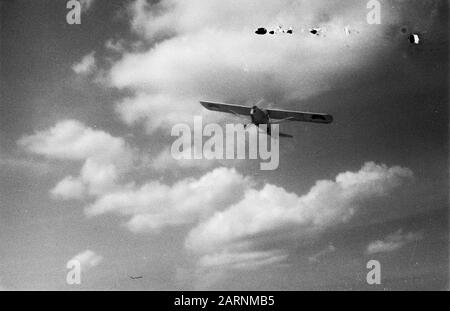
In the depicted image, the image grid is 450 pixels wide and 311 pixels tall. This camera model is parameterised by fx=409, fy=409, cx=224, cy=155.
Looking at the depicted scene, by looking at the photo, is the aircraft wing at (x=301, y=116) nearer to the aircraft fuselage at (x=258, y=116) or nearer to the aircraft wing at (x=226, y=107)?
the aircraft wing at (x=226, y=107)

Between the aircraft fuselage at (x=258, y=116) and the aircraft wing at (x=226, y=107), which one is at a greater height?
the aircraft wing at (x=226, y=107)

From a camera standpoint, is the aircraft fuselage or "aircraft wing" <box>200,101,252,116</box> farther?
"aircraft wing" <box>200,101,252,116</box>

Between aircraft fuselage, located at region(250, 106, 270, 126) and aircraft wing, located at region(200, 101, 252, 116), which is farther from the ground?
aircraft wing, located at region(200, 101, 252, 116)

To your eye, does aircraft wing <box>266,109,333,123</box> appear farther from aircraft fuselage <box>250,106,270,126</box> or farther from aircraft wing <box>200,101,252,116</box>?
aircraft fuselage <box>250,106,270,126</box>

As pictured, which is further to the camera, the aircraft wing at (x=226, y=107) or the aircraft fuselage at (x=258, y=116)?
the aircraft wing at (x=226, y=107)

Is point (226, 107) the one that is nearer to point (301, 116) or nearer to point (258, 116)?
point (258, 116)
